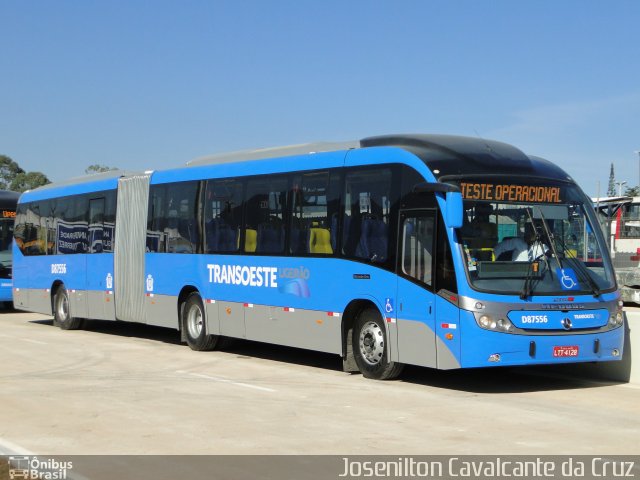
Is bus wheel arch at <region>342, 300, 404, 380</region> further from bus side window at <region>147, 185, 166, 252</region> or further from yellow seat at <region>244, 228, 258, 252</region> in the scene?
bus side window at <region>147, 185, 166, 252</region>

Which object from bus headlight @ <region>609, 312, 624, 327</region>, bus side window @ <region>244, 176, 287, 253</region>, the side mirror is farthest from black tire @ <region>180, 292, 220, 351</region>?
bus headlight @ <region>609, 312, 624, 327</region>

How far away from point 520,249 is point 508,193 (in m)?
0.79

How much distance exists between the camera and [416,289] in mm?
13977

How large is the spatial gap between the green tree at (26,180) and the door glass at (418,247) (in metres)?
87.3

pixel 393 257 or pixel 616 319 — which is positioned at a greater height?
pixel 393 257

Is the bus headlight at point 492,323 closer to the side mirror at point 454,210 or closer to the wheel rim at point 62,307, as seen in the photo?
the side mirror at point 454,210

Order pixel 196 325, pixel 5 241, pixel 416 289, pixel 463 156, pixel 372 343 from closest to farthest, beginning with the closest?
pixel 416 289
pixel 463 156
pixel 372 343
pixel 196 325
pixel 5 241

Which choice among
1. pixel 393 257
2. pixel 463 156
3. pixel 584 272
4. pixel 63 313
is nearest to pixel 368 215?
pixel 393 257

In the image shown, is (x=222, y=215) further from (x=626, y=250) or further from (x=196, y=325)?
(x=626, y=250)

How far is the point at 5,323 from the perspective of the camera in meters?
27.6

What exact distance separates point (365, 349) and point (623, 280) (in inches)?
408

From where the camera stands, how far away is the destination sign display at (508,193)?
1372 cm

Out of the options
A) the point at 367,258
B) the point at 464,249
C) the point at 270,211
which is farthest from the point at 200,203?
the point at 464,249
